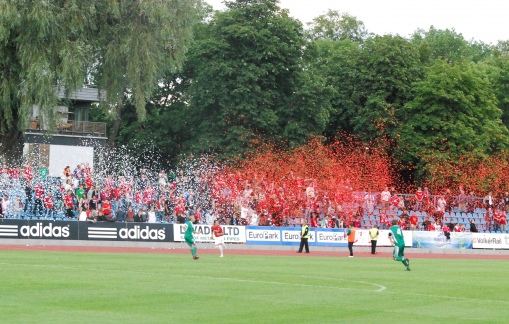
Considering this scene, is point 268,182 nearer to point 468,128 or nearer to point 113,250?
point 113,250

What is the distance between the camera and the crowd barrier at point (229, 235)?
43250mm

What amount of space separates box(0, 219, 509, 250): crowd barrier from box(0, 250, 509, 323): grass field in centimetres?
1310

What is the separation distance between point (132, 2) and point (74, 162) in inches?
889

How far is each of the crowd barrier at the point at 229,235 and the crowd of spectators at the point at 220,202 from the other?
76 cm

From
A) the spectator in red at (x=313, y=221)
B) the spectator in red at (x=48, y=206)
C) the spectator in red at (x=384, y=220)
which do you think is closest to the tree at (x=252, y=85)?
the spectator in red at (x=313, y=221)

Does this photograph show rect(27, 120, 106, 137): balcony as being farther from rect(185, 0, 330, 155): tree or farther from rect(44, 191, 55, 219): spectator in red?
rect(44, 191, 55, 219): spectator in red

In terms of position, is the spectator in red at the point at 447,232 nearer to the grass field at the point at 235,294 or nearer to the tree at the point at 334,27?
the grass field at the point at 235,294

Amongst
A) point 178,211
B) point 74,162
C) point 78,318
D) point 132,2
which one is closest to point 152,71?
point 132,2

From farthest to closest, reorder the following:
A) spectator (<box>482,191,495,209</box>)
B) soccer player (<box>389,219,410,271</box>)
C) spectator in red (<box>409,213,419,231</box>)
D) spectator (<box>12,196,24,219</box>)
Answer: spectator (<box>482,191,495,209</box>)
spectator in red (<box>409,213,419,231</box>)
spectator (<box>12,196,24,219</box>)
soccer player (<box>389,219,410,271</box>)

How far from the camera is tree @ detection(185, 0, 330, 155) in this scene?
6325 cm

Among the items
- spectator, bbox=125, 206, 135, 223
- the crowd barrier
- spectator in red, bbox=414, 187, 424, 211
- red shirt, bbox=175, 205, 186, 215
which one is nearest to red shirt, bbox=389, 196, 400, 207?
spectator in red, bbox=414, 187, 424, 211

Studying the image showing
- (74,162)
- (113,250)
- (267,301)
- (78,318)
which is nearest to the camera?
(78,318)

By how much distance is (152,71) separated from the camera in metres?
45.1

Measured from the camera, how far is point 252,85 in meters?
64.0
